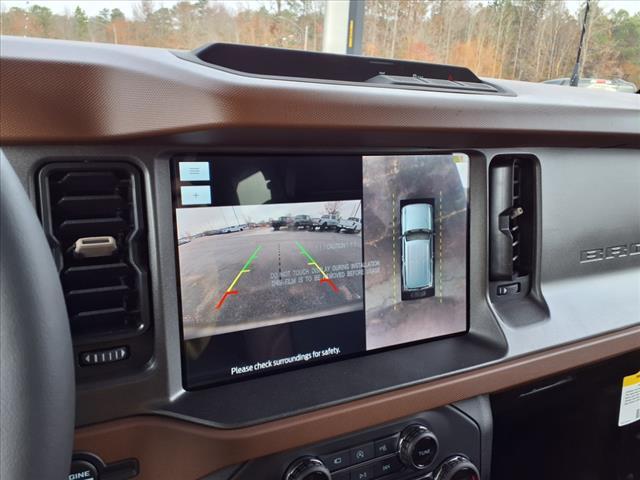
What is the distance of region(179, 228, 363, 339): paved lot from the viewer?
2.51ft

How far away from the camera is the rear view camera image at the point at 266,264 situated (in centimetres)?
76

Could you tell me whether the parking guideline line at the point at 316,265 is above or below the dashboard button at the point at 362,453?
above

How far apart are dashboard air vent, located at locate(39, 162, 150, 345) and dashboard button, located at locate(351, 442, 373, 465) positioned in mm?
414

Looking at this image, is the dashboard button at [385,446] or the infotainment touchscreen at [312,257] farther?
the dashboard button at [385,446]

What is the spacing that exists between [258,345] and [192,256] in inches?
7.1

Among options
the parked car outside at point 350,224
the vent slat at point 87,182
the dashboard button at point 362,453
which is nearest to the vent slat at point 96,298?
the vent slat at point 87,182

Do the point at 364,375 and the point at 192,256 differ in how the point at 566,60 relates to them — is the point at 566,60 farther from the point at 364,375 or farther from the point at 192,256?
the point at 192,256

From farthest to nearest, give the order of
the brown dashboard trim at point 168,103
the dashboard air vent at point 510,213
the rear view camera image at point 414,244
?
the dashboard air vent at point 510,213, the rear view camera image at point 414,244, the brown dashboard trim at point 168,103

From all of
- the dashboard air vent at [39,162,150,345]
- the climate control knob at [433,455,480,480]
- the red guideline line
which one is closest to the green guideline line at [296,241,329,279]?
the red guideline line

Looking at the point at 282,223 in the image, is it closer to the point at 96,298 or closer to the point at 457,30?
the point at 96,298

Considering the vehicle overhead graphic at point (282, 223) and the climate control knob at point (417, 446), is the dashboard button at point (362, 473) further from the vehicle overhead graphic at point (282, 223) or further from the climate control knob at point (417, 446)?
the vehicle overhead graphic at point (282, 223)

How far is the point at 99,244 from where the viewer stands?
2.27ft

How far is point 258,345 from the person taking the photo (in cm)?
83

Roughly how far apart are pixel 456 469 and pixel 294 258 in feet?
1.69
